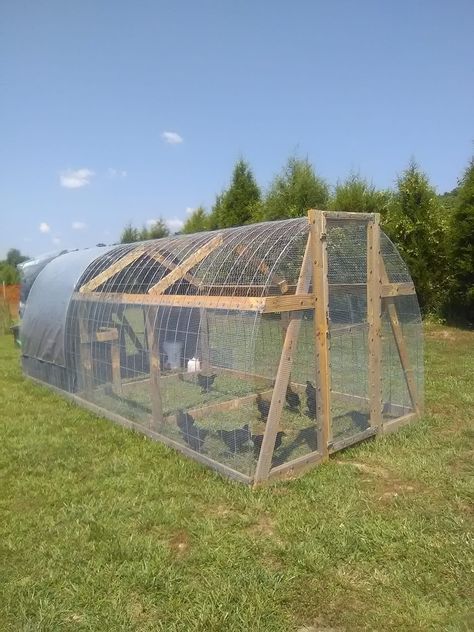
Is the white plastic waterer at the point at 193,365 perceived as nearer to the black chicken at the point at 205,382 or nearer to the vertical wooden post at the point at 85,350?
the black chicken at the point at 205,382

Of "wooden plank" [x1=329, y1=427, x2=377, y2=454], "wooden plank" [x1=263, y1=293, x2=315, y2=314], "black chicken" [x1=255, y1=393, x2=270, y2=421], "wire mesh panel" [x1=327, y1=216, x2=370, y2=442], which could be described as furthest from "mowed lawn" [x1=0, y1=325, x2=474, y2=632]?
"wooden plank" [x1=263, y1=293, x2=315, y2=314]

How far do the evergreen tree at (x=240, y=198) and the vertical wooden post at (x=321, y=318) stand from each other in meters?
11.0

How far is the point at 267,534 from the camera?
133 inches

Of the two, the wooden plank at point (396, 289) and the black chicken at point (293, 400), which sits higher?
the wooden plank at point (396, 289)

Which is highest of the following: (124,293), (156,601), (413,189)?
(413,189)

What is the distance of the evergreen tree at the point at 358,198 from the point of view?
12516 millimetres

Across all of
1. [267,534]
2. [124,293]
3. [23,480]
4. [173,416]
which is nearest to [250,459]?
[267,534]

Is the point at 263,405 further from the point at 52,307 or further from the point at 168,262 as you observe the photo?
the point at 52,307

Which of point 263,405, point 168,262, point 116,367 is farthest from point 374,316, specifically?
point 116,367

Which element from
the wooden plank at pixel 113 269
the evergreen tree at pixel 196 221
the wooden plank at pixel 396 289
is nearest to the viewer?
the wooden plank at pixel 396 289

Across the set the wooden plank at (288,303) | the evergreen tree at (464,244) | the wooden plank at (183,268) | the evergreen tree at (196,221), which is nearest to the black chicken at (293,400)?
the wooden plank at (288,303)

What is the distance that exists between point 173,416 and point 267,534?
1.93m

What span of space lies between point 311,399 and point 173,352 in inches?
57.3

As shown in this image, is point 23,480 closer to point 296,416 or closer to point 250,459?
point 250,459
